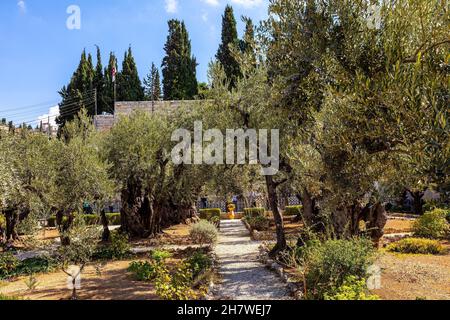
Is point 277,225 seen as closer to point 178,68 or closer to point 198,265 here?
point 198,265

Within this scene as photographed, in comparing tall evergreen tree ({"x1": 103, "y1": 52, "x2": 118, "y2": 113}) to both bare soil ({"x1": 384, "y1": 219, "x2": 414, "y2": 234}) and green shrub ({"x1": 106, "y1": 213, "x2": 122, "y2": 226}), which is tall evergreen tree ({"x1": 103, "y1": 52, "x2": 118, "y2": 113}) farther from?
bare soil ({"x1": 384, "y1": 219, "x2": 414, "y2": 234})

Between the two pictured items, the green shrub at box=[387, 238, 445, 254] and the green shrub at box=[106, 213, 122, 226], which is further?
the green shrub at box=[106, 213, 122, 226]

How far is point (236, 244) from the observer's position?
72.3 ft

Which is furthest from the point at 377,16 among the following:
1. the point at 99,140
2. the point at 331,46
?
the point at 99,140

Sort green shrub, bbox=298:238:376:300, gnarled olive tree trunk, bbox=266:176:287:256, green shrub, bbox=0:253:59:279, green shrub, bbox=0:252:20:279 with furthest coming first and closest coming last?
gnarled olive tree trunk, bbox=266:176:287:256
green shrub, bbox=0:253:59:279
green shrub, bbox=0:252:20:279
green shrub, bbox=298:238:376:300

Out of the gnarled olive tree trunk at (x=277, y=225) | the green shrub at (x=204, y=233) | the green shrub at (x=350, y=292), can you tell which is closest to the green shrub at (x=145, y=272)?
the gnarled olive tree trunk at (x=277, y=225)

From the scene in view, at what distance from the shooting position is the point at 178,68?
59469 millimetres

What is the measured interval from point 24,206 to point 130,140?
6852 millimetres

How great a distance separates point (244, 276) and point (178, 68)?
49538 millimetres

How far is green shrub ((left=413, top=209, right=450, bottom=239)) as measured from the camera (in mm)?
21250

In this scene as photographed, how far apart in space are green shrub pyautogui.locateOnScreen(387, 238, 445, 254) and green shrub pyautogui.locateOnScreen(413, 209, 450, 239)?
13.1 feet

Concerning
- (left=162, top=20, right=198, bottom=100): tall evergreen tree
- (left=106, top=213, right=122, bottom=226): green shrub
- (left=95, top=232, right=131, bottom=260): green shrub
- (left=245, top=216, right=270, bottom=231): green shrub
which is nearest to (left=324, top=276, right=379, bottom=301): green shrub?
(left=95, top=232, right=131, bottom=260): green shrub

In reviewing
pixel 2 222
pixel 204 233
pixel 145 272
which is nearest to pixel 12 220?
pixel 2 222

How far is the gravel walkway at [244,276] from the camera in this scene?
11.1 m
